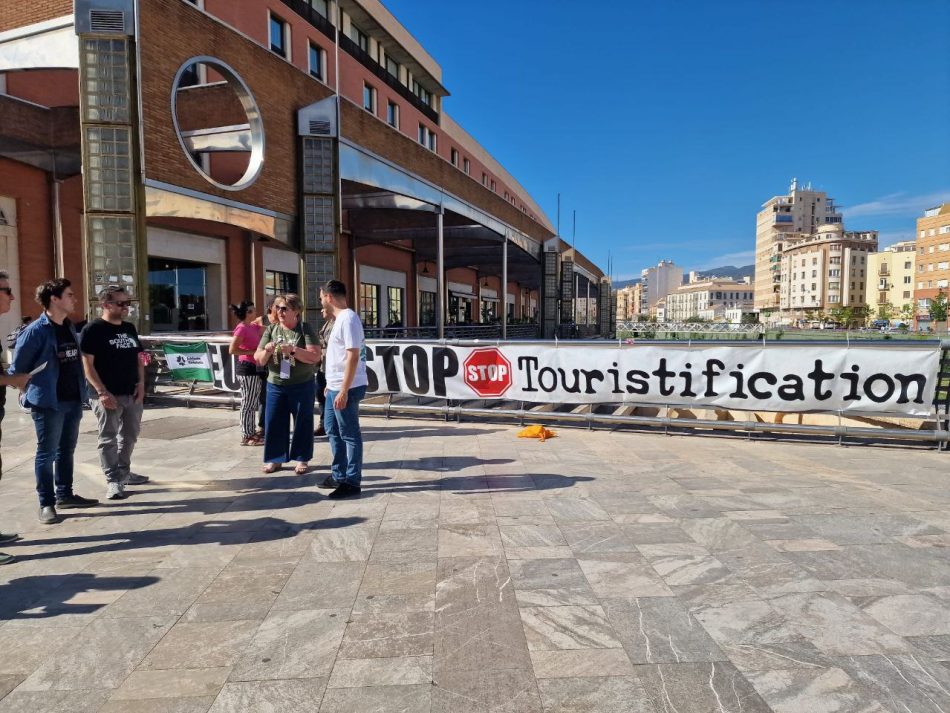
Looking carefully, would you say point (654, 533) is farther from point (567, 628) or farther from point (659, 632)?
point (567, 628)

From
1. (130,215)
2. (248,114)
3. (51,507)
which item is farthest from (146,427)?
(248,114)

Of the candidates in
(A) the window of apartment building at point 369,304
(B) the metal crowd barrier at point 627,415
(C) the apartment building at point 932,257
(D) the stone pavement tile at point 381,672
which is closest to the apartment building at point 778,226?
(C) the apartment building at point 932,257

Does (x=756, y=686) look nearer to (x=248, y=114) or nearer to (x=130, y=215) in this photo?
(x=130, y=215)

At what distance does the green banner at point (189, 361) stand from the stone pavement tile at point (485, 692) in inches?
335

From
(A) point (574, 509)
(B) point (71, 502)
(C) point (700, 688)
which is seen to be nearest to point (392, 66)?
(B) point (71, 502)

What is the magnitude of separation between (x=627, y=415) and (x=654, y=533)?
4997 mm

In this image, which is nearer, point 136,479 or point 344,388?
point 344,388

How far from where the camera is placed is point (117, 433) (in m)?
5.04

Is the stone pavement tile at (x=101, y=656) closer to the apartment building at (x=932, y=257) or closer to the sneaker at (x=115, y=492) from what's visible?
the sneaker at (x=115, y=492)

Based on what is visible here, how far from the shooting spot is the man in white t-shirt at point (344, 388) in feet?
15.4

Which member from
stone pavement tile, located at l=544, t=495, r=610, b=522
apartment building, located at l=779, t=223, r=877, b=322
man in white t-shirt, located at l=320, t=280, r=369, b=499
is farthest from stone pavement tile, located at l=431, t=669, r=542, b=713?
apartment building, located at l=779, t=223, r=877, b=322

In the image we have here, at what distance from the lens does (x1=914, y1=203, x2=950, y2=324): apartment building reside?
315 ft

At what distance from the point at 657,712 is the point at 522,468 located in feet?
12.9

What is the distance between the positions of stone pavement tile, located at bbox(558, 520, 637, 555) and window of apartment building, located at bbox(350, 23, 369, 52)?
32844 millimetres
